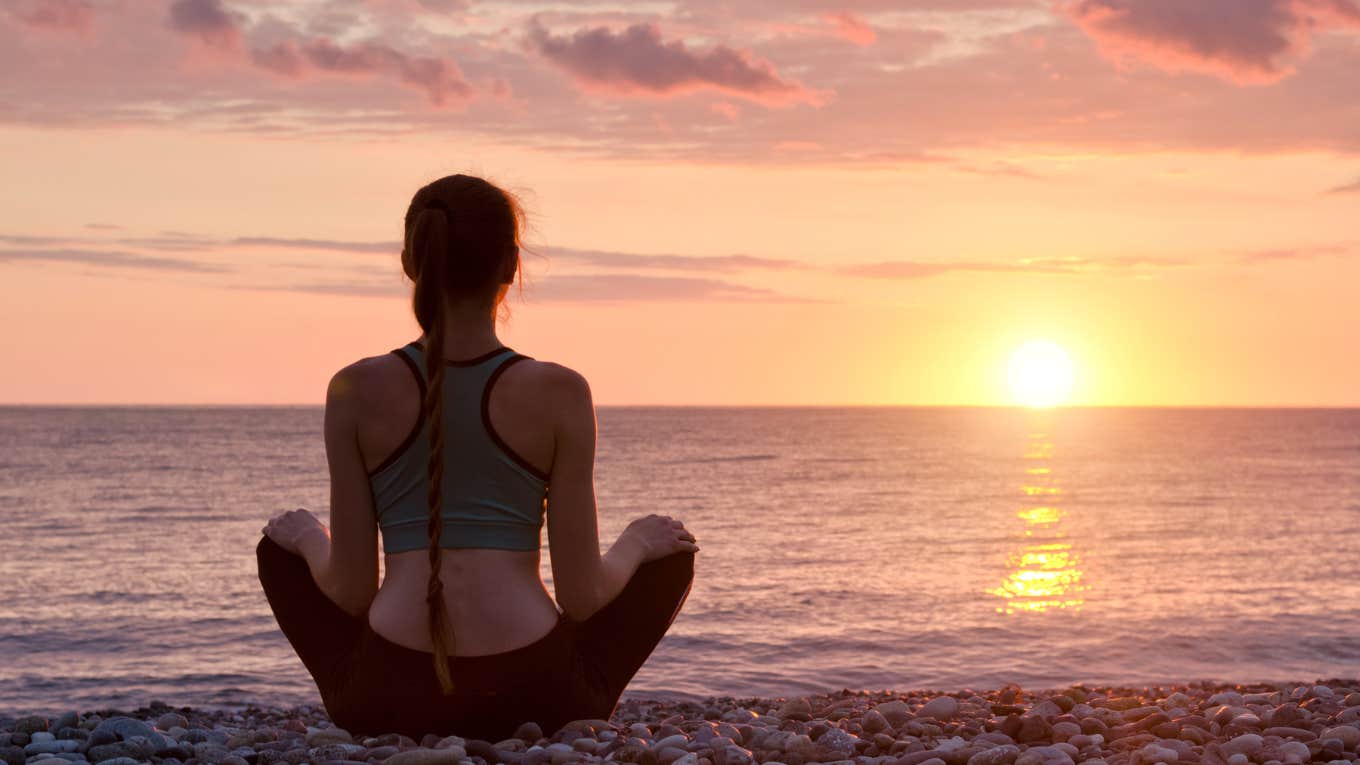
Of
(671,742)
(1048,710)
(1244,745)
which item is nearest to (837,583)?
(1048,710)

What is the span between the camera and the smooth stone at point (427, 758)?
4375 millimetres

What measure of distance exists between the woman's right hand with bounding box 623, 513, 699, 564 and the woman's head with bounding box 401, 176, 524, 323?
45.8 inches

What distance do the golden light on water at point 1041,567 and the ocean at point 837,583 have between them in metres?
0.11

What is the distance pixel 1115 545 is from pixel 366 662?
2959cm

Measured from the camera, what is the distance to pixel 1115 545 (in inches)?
1254

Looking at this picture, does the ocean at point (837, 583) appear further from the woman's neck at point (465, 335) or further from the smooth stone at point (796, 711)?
the woman's neck at point (465, 335)

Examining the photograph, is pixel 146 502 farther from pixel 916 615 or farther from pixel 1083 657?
pixel 1083 657

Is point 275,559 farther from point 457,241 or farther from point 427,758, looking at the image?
point 457,241

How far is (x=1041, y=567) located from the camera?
2577 centimetres

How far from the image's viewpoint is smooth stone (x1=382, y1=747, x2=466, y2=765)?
172 inches

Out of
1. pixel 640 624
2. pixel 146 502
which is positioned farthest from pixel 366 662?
pixel 146 502

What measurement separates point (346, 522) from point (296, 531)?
536 millimetres

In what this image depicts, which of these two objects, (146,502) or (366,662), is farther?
(146,502)

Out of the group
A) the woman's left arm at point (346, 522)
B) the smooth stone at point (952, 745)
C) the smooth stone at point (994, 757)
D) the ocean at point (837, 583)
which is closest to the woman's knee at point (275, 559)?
the woman's left arm at point (346, 522)
